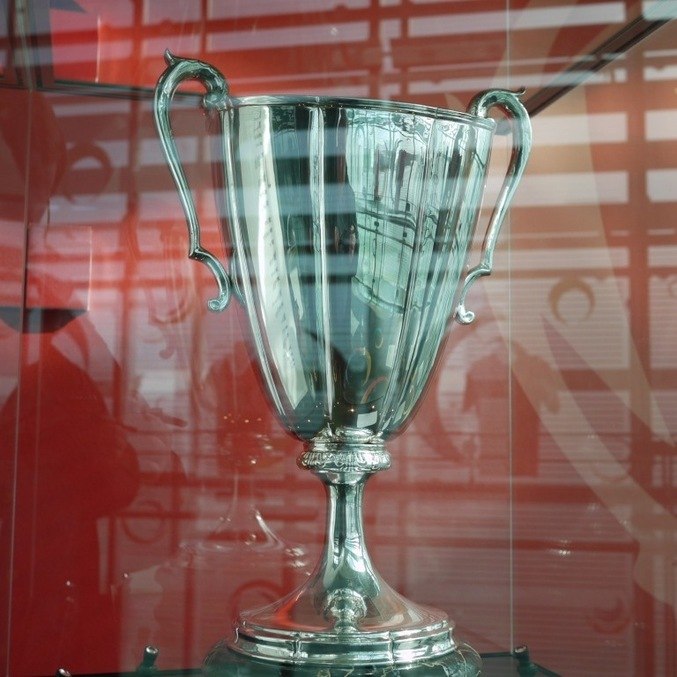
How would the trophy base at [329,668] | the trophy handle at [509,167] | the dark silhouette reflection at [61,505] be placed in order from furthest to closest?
the dark silhouette reflection at [61,505], the trophy handle at [509,167], the trophy base at [329,668]

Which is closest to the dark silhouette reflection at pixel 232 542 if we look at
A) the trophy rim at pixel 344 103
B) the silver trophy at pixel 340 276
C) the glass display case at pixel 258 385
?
the glass display case at pixel 258 385

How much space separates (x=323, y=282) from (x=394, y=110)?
5.8 inches

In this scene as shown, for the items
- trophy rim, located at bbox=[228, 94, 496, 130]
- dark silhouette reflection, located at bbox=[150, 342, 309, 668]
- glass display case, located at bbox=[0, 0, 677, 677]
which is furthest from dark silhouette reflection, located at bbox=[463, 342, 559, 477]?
trophy rim, located at bbox=[228, 94, 496, 130]

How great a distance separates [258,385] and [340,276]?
0.22 m

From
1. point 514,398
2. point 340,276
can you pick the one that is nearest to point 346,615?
point 340,276

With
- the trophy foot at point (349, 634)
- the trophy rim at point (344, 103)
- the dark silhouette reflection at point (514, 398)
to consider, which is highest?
the trophy rim at point (344, 103)

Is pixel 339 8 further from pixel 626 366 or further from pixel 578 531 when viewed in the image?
pixel 578 531

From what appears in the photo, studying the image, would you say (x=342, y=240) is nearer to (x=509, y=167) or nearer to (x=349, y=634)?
(x=509, y=167)

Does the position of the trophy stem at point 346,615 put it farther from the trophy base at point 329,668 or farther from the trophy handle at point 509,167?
the trophy handle at point 509,167

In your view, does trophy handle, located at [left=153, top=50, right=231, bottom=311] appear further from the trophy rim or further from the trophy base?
the trophy base

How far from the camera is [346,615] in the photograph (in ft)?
2.47

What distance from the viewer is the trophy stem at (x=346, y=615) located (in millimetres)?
729

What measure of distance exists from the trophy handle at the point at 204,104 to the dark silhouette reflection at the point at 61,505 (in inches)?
10.2

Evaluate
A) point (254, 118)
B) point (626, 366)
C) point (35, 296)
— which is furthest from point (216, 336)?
point (626, 366)
